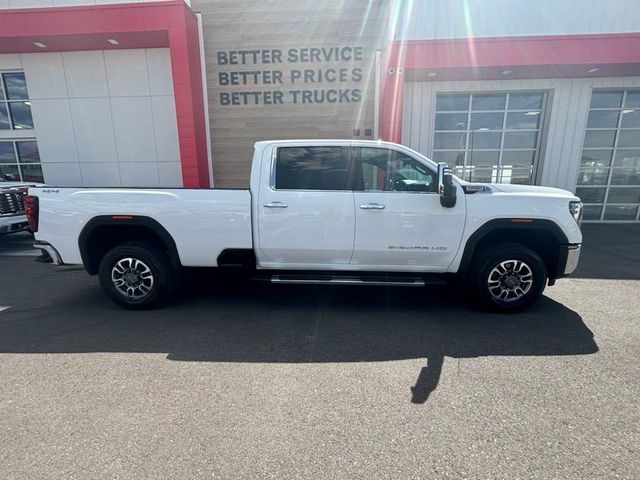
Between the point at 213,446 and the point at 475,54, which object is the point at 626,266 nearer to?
the point at 475,54

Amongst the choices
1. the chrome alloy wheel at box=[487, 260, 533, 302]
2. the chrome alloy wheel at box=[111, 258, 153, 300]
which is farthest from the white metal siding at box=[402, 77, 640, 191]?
the chrome alloy wheel at box=[111, 258, 153, 300]

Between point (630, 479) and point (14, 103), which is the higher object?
point (14, 103)

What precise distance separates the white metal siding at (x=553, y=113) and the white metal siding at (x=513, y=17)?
1206 mm

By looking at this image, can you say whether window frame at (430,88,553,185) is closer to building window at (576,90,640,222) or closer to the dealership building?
the dealership building

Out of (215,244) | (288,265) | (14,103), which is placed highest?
(14,103)

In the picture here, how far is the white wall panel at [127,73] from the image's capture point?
9742mm

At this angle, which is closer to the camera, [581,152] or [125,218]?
[125,218]

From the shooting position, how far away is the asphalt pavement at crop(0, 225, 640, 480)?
6.92 ft

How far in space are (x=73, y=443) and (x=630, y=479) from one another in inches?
134

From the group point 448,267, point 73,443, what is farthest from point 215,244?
point 448,267

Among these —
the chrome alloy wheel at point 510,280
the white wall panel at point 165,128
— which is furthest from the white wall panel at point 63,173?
the chrome alloy wheel at point 510,280

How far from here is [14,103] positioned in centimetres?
1069

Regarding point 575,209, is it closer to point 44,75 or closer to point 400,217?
point 400,217

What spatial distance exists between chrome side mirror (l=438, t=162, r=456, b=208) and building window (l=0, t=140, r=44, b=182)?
12.6 metres
